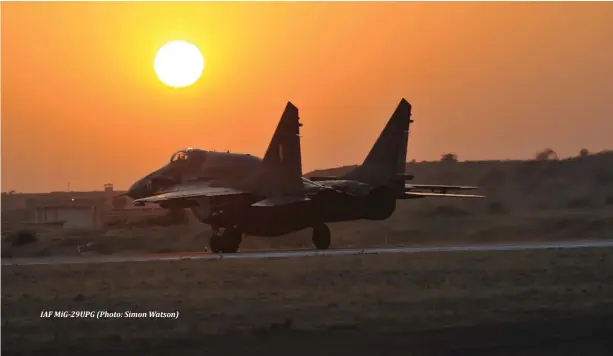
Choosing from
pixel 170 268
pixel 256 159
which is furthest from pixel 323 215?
pixel 170 268

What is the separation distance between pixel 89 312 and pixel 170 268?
→ 27.1 ft

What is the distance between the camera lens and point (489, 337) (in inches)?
575

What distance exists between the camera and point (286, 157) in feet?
103

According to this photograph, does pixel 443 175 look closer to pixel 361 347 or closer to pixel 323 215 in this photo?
pixel 323 215

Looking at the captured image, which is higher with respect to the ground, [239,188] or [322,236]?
[239,188]

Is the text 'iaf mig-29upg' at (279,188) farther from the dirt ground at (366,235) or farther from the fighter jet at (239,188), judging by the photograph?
the dirt ground at (366,235)

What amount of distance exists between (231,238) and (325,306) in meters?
16.4

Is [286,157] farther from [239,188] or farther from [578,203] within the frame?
[578,203]

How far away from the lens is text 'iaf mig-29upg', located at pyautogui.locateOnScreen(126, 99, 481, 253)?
3144cm

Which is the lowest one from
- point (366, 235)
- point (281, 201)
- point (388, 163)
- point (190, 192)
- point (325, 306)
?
point (366, 235)

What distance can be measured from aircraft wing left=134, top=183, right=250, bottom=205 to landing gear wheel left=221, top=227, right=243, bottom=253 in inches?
63.2

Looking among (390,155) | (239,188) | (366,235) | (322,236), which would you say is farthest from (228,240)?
(366,235)

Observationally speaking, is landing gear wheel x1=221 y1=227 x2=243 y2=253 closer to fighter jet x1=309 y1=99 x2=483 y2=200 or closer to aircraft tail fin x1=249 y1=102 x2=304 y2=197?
aircraft tail fin x1=249 y1=102 x2=304 y2=197

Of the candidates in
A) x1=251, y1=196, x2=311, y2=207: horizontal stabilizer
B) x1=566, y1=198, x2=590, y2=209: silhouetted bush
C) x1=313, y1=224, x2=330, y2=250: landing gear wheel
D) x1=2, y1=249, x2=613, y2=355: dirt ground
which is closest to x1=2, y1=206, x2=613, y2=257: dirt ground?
x1=313, y1=224, x2=330, y2=250: landing gear wheel
